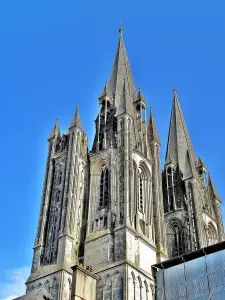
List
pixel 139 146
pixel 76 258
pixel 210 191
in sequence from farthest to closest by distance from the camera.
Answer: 1. pixel 210 191
2. pixel 139 146
3. pixel 76 258

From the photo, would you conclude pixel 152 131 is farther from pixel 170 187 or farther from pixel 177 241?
pixel 177 241

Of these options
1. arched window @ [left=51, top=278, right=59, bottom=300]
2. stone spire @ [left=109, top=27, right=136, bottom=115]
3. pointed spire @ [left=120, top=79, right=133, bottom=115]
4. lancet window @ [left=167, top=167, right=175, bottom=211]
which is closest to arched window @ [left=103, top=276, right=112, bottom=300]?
arched window @ [left=51, top=278, right=59, bottom=300]

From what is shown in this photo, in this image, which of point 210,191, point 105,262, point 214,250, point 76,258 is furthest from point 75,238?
point 210,191

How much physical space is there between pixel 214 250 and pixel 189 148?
20.8m

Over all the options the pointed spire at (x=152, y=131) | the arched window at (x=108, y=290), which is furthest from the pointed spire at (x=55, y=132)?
the arched window at (x=108, y=290)

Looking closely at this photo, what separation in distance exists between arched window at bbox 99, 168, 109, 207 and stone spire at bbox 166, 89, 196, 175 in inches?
433

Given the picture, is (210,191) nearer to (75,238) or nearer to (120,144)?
(120,144)

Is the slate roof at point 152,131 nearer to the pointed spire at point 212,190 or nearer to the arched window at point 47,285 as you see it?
the pointed spire at point 212,190

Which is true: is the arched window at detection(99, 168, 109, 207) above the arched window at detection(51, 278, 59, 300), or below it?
above

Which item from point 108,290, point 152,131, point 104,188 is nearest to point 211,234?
point 152,131

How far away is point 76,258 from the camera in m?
33.8

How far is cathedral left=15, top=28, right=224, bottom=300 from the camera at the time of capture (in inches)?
1250

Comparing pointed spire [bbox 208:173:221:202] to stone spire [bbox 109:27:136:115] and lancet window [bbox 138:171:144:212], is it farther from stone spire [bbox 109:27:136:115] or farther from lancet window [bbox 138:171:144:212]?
lancet window [bbox 138:171:144:212]

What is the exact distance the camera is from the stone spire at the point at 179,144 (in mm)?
47906
